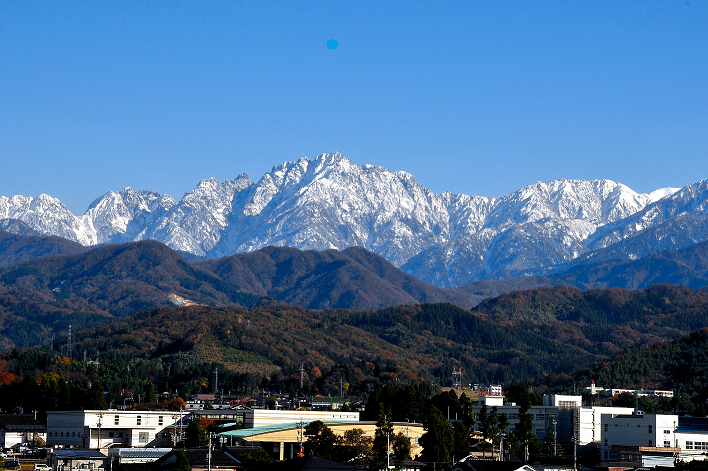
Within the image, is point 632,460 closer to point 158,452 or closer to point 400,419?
point 400,419

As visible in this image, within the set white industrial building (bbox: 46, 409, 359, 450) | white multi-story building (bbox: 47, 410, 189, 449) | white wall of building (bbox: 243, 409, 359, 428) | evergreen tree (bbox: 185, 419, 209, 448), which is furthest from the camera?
Answer: white wall of building (bbox: 243, 409, 359, 428)

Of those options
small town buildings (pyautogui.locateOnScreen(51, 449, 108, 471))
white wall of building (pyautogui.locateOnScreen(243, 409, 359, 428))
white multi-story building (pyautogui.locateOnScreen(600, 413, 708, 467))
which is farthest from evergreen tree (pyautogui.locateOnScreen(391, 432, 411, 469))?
small town buildings (pyautogui.locateOnScreen(51, 449, 108, 471))

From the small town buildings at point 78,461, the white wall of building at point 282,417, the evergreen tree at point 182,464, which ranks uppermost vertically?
the white wall of building at point 282,417

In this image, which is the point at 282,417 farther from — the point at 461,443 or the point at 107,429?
the point at 461,443

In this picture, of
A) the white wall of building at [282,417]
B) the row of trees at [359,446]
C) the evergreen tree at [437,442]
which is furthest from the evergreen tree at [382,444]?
the white wall of building at [282,417]

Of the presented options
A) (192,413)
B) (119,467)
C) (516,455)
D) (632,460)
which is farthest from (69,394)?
(632,460)

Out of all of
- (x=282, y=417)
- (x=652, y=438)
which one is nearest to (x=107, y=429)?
(x=282, y=417)

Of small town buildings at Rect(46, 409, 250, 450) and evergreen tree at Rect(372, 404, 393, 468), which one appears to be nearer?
evergreen tree at Rect(372, 404, 393, 468)

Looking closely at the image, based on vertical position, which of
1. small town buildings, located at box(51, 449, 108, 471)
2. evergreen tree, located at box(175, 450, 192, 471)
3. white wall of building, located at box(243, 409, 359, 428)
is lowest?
small town buildings, located at box(51, 449, 108, 471)

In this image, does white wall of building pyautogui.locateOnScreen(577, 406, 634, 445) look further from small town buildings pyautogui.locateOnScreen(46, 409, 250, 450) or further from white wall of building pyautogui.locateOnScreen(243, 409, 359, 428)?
small town buildings pyautogui.locateOnScreen(46, 409, 250, 450)

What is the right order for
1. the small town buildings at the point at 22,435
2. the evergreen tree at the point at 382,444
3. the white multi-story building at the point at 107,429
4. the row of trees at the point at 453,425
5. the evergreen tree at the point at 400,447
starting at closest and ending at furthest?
the evergreen tree at the point at 382,444 < the evergreen tree at the point at 400,447 < the row of trees at the point at 453,425 < the small town buildings at the point at 22,435 < the white multi-story building at the point at 107,429

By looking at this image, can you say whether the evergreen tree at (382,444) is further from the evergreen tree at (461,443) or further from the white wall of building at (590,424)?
the white wall of building at (590,424)

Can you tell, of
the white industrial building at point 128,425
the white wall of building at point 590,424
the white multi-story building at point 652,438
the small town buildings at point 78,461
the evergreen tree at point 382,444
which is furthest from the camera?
the white wall of building at point 590,424

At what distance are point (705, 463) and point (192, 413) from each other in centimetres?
8644
